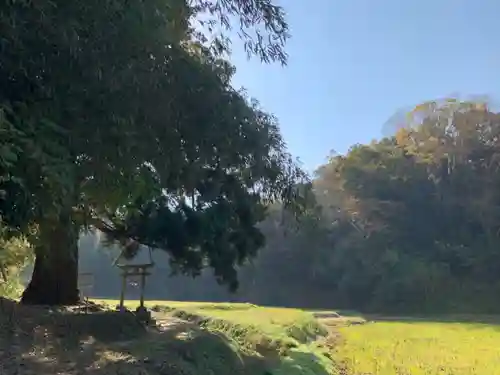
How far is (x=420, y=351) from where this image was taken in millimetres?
13789

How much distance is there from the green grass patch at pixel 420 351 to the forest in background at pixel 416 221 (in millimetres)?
14152

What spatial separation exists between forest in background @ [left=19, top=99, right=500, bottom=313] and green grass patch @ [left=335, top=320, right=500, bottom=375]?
1415 cm

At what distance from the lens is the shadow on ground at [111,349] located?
643 cm

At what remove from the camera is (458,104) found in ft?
117

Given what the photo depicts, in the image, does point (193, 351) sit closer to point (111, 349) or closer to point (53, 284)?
point (111, 349)

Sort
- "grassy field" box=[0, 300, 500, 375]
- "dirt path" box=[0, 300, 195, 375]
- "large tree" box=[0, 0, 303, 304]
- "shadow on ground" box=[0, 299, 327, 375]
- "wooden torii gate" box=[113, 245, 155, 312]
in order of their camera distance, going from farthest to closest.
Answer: "wooden torii gate" box=[113, 245, 155, 312], "grassy field" box=[0, 300, 500, 375], "shadow on ground" box=[0, 299, 327, 375], "dirt path" box=[0, 300, 195, 375], "large tree" box=[0, 0, 303, 304]

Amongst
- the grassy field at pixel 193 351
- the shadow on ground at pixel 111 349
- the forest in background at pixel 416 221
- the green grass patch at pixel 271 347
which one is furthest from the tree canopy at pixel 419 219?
the shadow on ground at pixel 111 349

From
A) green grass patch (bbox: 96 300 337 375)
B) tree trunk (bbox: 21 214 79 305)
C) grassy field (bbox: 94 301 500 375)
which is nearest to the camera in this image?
green grass patch (bbox: 96 300 337 375)

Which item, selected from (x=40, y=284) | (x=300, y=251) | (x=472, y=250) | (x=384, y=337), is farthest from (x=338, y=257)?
(x=40, y=284)

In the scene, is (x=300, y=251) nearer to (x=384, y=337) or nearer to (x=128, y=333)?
(x=384, y=337)

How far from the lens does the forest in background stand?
34.3 m

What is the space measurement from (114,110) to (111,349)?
3.40 metres

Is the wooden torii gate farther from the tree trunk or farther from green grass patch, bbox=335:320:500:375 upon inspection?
green grass patch, bbox=335:320:500:375

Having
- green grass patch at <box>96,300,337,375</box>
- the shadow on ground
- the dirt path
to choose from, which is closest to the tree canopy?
green grass patch at <box>96,300,337,375</box>
